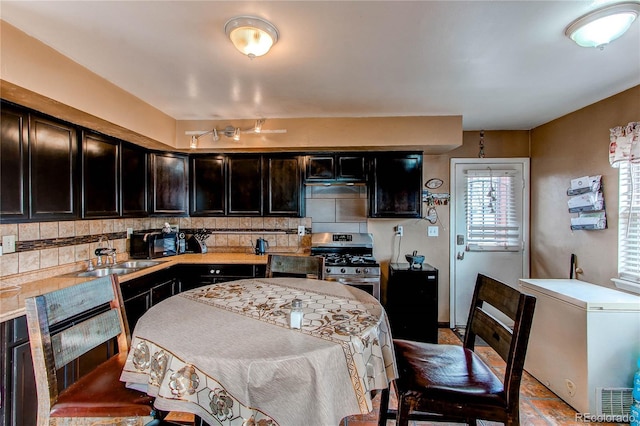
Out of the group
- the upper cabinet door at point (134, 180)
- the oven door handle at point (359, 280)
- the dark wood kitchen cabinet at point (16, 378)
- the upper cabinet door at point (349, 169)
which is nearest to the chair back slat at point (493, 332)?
the oven door handle at point (359, 280)

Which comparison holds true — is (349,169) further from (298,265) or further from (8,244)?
(8,244)

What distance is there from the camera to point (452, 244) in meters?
3.80

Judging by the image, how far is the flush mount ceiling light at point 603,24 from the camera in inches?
58.9

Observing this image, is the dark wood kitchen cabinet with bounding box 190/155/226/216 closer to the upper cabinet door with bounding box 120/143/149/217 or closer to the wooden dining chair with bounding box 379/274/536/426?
the upper cabinet door with bounding box 120/143/149/217

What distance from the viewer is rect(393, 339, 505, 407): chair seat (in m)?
1.38

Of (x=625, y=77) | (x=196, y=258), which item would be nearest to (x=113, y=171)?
(x=196, y=258)

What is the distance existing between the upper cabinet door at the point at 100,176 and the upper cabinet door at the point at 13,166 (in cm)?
48

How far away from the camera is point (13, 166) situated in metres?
1.94

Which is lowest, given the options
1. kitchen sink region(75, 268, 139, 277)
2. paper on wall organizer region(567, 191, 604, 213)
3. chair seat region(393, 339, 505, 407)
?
chair seat region(393, 339, 505, 407)

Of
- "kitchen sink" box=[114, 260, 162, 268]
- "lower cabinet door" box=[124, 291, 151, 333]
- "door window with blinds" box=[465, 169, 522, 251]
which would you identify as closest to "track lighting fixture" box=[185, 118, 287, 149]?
"kitchen sink" box=[114, 260, 162, 268]

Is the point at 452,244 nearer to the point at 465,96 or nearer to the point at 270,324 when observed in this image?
the point at 465,96

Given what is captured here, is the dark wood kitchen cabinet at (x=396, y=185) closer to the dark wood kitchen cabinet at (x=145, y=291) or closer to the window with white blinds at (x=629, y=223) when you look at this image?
the window with white blinds at (x=629, y=223)

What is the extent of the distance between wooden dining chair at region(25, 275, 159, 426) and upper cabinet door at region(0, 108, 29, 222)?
989 millimetres

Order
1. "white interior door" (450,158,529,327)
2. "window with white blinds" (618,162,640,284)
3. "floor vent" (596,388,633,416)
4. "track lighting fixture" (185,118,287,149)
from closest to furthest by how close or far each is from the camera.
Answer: "floor vent" (596,388,633,416)
"window with white blinds" (618,162,640,284)
"track lighting fixture" (185,118,287,149)
"white interior door" (450,158,529,327)
